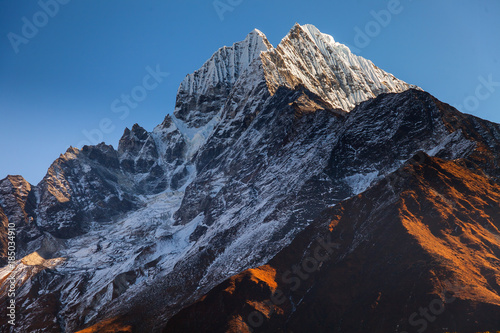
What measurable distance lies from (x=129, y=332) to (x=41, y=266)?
95.3 meters

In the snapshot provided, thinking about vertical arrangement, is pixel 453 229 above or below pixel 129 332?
below

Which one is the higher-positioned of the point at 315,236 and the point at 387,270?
the point at 315,236

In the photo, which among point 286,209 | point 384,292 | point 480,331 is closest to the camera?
point 480,331

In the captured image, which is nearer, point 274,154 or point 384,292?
point 384,292

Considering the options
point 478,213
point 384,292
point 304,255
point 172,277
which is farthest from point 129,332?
point 478,213

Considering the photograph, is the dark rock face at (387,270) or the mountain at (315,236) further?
the mountain at (315,236)

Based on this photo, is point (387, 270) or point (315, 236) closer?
point (387, 270)

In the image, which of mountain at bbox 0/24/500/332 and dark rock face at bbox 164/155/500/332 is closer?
dark rock face at bbox 164/155/500/332

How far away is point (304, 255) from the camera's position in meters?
102

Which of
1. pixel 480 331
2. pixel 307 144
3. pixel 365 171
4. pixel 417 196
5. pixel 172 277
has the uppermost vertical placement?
pixel 307 144

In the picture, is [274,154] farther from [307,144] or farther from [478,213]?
[478,213]

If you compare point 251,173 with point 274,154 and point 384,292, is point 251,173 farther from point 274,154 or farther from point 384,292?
point 384,292

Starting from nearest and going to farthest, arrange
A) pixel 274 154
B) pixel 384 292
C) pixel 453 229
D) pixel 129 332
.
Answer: pixel 384 292 → pixel 453 229 → pixel 129 332 → pixel 274 154

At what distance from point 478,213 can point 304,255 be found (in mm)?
38052
